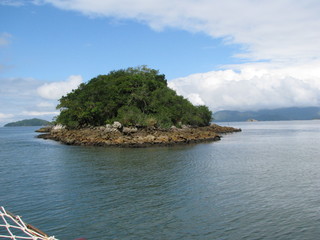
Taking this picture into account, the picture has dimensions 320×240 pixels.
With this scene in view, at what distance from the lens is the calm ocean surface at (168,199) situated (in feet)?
42.4

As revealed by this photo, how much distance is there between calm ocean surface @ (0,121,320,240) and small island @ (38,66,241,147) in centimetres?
2393

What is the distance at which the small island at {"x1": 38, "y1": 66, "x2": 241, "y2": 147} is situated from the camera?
5366 centimetres

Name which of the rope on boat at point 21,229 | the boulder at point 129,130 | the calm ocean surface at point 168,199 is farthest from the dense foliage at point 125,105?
the rope on boat at point 21,229

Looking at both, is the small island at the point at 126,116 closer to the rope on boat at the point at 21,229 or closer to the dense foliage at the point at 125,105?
the dense foliage at the point at 125,105

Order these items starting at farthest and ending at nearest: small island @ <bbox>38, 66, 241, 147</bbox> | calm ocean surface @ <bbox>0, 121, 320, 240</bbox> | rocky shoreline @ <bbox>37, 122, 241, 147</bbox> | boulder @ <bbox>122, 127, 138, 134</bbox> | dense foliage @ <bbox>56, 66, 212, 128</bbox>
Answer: dense foliage @ <bbox>56, 66, 212, 128</bbox>
boulder @ <bbox>122, 127, 138, 134</bbox>
small island @ <bbox>38, 66, 241, 147</bbox>
rocky shoreline @ <bbox>37, 122, 241, 147</bbox>
calm ocean surface @ <bbox>0, 121, 320, 240</bbox>

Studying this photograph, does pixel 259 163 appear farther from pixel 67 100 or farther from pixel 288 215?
pixel 67 100

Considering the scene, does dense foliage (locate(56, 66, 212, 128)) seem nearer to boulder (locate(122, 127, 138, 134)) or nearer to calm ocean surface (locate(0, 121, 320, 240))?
boulder (locate(122, 127, 138, 134))

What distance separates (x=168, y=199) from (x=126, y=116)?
42.2 metres

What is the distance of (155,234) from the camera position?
12477 mm

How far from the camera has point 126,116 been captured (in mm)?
58688

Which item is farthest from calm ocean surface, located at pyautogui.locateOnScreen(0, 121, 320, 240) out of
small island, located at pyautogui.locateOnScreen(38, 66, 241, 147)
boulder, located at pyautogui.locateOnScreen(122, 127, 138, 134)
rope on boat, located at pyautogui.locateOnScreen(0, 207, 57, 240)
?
boulder, located at pyautogui.locateOnScreen(122, 127, 138, 134)

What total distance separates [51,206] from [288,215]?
12979 mm

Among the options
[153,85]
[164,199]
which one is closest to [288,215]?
[164,199]

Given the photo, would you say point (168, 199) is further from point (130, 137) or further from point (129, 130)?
point (129, 130)
